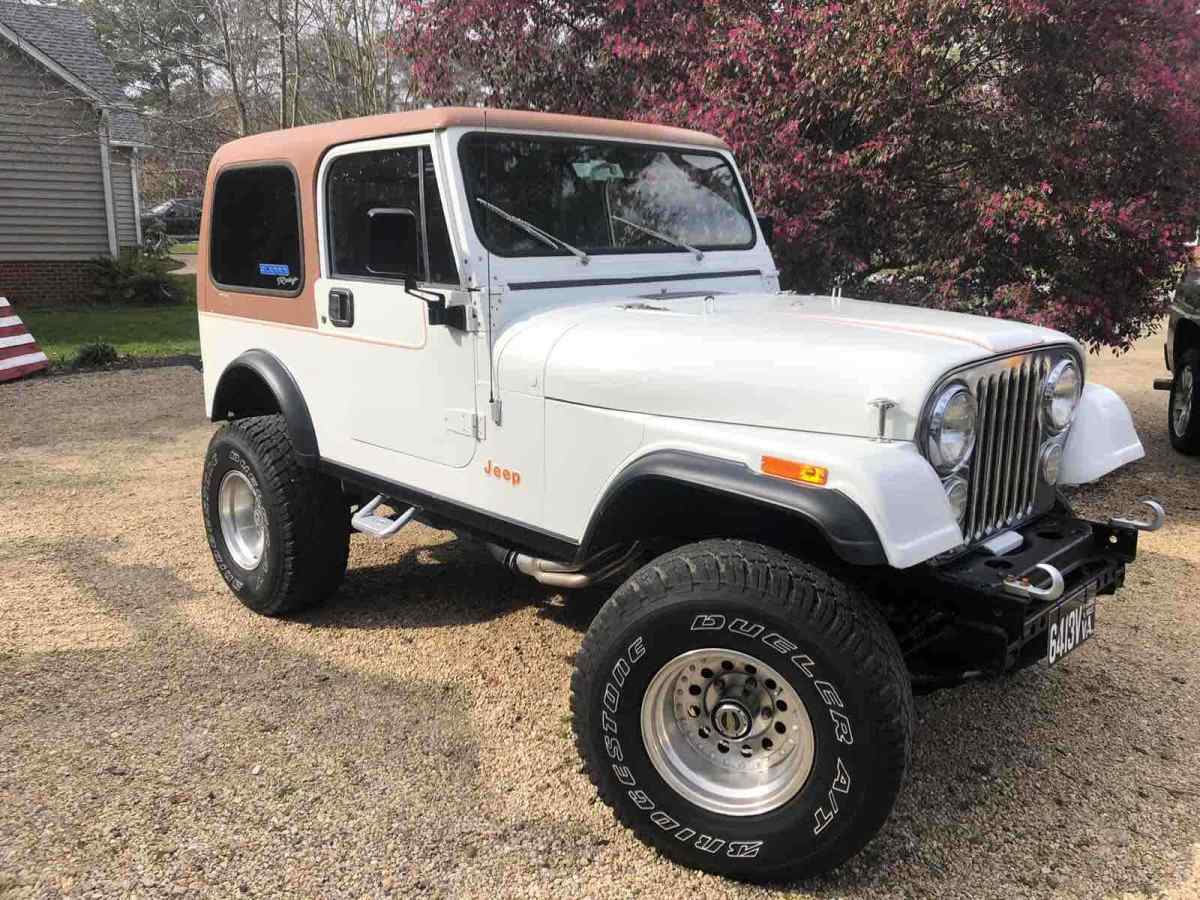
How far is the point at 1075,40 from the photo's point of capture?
584cm

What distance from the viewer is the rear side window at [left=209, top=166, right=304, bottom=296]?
4.04 meters

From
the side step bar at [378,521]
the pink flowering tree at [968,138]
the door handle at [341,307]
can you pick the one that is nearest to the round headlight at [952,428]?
the side step bar at [378,521]

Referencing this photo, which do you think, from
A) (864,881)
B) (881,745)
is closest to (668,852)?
(864,881)

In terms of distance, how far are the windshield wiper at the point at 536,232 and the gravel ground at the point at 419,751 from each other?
166cm

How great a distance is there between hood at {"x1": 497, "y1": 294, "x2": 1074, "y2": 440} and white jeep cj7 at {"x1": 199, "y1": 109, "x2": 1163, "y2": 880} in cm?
1

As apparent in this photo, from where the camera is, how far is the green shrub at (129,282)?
1523 centimetres

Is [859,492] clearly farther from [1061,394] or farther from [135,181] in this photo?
[135,181]

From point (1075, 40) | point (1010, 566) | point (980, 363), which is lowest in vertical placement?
point (1010, 566)

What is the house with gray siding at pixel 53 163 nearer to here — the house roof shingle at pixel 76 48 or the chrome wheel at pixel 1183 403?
the house roof shingle at pixel 76 48

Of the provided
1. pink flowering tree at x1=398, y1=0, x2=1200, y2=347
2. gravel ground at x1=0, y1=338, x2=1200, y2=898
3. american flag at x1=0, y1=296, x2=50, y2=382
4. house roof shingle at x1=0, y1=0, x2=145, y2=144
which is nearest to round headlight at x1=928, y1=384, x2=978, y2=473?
gravel ground at x1=0, y1=338, x2=1200, y2=898

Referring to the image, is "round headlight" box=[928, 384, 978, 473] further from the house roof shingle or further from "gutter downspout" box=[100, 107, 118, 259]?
"gutter downspout" box=[100, 107, 118, 259]

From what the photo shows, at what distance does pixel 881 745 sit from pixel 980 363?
3.40 feet

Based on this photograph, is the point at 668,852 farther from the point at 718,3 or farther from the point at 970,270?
the point at 718,3

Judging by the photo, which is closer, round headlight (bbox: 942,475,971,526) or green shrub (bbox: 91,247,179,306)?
round headlight (bbox: 942,475,971,526)
